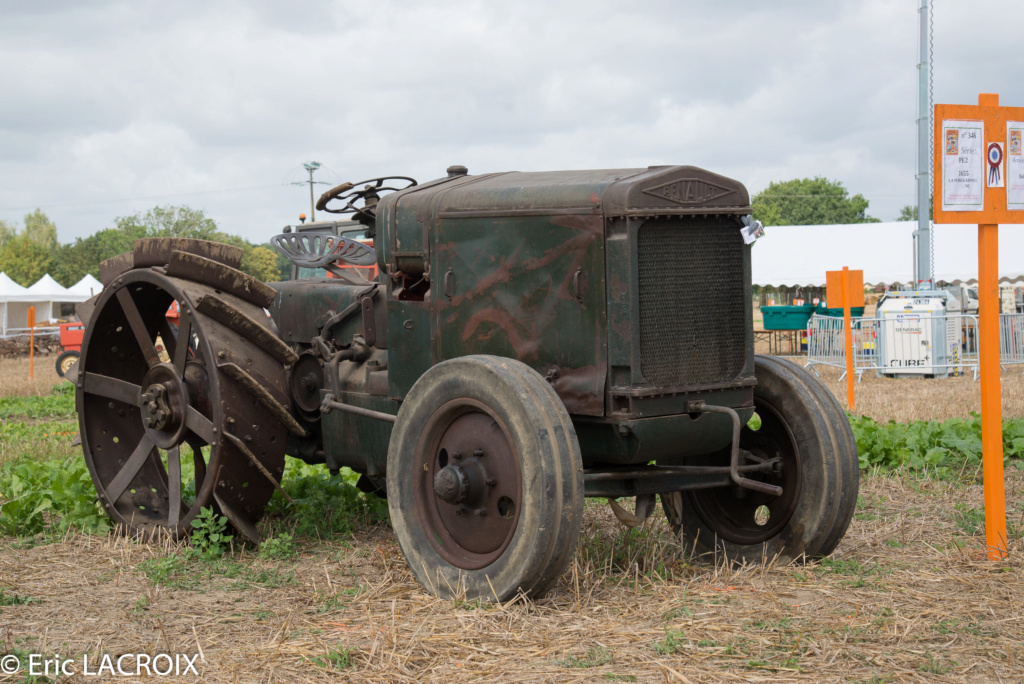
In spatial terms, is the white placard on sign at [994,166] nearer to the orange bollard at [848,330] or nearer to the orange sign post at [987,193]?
the orange sign post at [987,193]

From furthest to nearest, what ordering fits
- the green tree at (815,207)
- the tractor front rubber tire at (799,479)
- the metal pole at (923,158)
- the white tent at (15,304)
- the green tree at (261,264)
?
the green tree at (815,207)
the green tree at (261,264)
the white tent at (15,304)
the metal pole at (923,158)
the tractor front rubber tire at (799,479)

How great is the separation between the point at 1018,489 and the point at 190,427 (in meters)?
5.00

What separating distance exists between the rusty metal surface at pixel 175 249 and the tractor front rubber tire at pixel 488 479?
174 cm

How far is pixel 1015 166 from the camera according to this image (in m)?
5.06

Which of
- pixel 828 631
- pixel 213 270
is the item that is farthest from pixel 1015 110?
pixel 213 270

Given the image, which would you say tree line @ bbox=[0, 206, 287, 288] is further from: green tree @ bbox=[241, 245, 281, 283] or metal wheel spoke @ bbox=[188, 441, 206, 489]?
metal wheel spoke @ bbox=[188, 441, 206, 489]

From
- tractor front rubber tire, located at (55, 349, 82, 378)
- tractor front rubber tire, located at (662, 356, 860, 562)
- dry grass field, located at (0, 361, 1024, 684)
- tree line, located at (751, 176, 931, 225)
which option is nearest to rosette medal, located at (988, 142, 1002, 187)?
tractor front rubber tire, located at (662, 356, 860, 562)

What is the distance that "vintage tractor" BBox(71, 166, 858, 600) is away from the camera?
397cm

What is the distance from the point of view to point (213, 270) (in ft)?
17.1

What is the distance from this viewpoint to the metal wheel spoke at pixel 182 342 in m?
5.06

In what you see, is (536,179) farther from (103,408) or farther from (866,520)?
(103,408)

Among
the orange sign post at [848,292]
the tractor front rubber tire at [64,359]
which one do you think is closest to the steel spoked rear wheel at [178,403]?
the tractor front rubber tire at [64,359]

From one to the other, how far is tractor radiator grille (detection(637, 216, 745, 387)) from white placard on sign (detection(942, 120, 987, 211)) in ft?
4.38

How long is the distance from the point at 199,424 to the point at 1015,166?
4.35 metres
